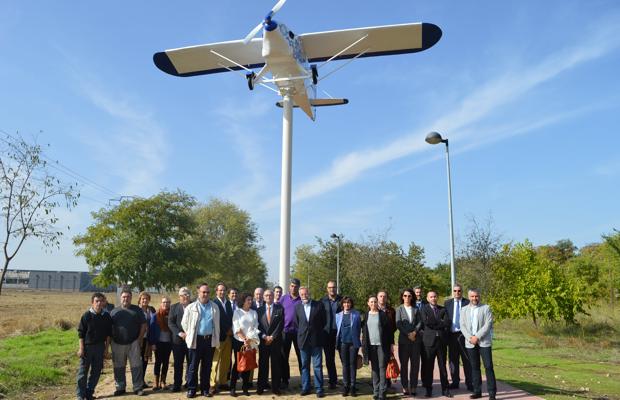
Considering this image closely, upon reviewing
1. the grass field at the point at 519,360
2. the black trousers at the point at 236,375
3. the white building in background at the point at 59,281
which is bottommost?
the grass field at the point at 519,360

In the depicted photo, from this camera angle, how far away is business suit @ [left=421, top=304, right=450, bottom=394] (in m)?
8.66

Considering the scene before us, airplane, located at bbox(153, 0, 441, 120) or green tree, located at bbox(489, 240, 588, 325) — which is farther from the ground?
airplane, located at bbox(153, 0, 441, 120)

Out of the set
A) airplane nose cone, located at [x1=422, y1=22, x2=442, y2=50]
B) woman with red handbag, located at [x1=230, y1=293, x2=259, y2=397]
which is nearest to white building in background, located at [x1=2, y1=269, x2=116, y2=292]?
airplane nose cone, located at [x1=422, y1=22, x2=442, y2=50]

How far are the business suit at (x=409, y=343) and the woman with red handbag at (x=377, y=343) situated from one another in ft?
0.91

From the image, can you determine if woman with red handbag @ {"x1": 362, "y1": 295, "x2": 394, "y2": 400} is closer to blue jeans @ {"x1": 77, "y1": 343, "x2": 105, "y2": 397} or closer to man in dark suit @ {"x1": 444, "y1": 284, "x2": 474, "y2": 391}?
man in dark suit @ {"x1": 444, "y1": 284, "x2": 474, "y2": 391}

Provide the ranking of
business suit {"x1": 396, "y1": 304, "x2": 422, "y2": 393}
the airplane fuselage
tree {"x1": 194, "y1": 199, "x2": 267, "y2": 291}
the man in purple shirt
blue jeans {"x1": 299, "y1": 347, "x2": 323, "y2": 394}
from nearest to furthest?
blue jeans {"x1": 299, "y1": 347, "x2": 323, "y2": 394}
business suit {"x1": 396, "y1": 304, "x2": 422, "y2": 393}
the man in purple shirt
the airplane fuselage
tree {"x1": 194, "y1": 199, "x2": 267, "y2": 291}

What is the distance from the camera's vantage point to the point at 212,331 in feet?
28.6

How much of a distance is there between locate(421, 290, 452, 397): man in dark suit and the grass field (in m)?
1.74

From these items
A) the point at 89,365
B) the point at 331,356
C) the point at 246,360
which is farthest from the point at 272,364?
the point at 89,365

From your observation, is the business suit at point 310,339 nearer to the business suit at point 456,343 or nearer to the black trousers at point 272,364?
the black trousers at point 272,364

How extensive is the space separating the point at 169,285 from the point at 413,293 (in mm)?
27839

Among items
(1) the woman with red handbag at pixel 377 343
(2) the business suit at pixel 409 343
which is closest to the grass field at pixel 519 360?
(2) the business suit at pixel 409 343

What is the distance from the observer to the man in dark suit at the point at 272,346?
8.77 m

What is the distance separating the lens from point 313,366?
866 centimetres
